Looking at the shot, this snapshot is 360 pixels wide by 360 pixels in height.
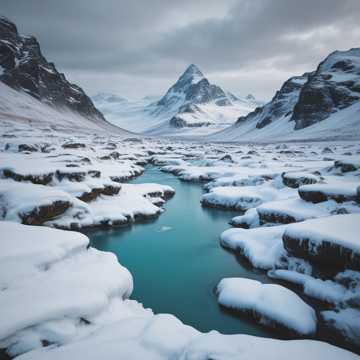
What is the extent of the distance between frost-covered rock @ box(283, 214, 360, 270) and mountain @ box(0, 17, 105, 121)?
182015mm

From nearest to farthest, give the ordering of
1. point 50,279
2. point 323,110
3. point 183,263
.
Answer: point 50,279 < point 183,263 < point 323,110

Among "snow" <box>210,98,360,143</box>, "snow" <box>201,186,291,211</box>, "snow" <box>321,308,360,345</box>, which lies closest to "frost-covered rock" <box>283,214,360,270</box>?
"snow" <box>321,308,360,345</box>

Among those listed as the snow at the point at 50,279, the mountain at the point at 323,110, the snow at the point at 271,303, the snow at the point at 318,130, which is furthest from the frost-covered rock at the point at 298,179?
the mountain at the point at 323,110

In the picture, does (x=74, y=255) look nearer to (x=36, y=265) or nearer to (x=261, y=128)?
(x=36, y=265)

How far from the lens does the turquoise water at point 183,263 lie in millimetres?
9734

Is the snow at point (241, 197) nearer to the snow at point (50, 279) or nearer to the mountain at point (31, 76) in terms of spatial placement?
the snow at point (50, 279)

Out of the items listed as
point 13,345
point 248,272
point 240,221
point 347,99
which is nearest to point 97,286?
point 13,345

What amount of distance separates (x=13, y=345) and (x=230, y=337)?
4.80m

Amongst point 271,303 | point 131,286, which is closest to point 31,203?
point 131,286

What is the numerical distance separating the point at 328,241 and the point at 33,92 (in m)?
186

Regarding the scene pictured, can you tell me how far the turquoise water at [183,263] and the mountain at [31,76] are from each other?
173 metres

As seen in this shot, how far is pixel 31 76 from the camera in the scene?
171 metres

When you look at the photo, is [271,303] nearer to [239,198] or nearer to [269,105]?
[239,198]

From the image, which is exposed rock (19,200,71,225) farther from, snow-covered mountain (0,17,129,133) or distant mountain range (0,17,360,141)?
snow-covered mountain (0,17,129,133)
